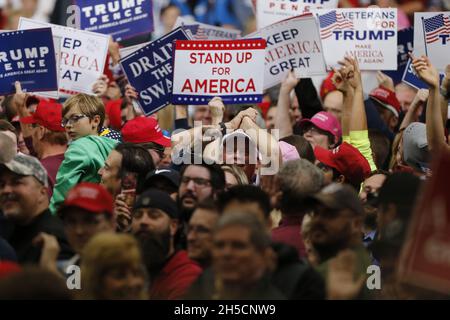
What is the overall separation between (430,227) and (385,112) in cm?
712

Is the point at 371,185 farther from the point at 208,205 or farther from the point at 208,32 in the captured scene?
the point at 208,32

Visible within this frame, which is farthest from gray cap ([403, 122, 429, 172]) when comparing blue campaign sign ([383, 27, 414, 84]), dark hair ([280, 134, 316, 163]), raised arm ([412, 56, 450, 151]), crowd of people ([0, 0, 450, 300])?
blue campaign sign ([383, 27, 414, 84])

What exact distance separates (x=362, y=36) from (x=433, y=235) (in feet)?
23.5

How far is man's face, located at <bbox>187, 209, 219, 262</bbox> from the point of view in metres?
8.26

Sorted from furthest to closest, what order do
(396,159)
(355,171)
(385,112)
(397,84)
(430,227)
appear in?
(397,84) < (385,112) < (396,159) < (355,171) < (430,227)

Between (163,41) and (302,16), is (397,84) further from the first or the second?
(163,41)

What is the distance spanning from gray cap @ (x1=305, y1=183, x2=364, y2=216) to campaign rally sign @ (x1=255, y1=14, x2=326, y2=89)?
476 centimetres

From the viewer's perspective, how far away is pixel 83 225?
27.2 ft

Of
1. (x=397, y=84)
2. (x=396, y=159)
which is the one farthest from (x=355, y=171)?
(x=397, y=84)

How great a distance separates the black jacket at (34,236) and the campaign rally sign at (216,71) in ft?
10.8

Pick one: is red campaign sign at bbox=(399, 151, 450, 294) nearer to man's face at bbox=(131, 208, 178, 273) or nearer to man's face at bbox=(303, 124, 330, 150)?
man's face at bbox=(131, 208, 178, 273)

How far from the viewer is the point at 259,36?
42.4ft

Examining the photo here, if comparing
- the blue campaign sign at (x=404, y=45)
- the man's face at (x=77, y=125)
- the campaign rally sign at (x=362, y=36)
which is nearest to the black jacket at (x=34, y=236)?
the man's face at (x=77, y=125)

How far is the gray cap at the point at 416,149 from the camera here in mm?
10617
